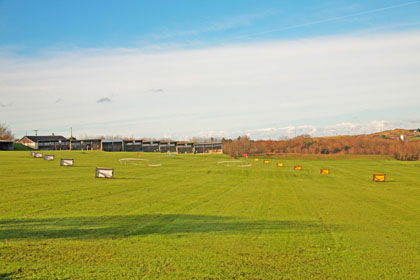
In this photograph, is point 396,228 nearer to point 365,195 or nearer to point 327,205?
point 327,205

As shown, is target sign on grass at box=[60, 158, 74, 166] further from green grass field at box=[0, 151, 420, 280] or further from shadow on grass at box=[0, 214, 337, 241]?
shadow on grass at box=[0, 214, 337, 241]

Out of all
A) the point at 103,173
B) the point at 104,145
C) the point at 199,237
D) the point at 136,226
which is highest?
the point at 104,145

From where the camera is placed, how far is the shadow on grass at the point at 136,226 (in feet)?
47.8

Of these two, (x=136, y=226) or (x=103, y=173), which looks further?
(x=103, y=173)

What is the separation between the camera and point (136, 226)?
53.8 ft

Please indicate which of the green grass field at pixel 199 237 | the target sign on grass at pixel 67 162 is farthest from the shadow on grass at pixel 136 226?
the target sign on grass at pixel 67 162

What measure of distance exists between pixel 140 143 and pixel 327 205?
414 feet

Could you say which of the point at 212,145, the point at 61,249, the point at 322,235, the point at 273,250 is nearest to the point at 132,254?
the point at 61,249

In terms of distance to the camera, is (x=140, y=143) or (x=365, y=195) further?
(x=140, y=143)

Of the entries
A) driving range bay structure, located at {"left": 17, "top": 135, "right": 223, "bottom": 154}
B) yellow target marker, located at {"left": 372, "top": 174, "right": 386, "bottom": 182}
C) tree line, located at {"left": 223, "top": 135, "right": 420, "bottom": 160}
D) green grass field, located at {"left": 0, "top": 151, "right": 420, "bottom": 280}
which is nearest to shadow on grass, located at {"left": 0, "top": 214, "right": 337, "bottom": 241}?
green grass field, located at {"left": 0, "top": 151, "right": 420, "bottom": 280}

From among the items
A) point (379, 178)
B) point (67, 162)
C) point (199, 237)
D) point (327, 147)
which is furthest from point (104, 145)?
point (199, 237)

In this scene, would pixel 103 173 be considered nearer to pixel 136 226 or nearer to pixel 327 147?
pixel 136 226

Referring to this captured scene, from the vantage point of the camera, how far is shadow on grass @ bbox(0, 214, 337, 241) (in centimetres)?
1457

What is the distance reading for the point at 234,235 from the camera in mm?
15383
